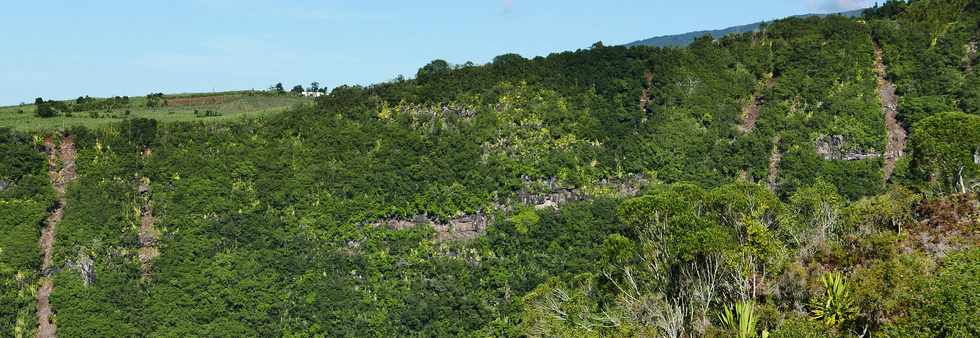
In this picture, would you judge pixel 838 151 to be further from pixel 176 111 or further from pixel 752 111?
pixel 176 111

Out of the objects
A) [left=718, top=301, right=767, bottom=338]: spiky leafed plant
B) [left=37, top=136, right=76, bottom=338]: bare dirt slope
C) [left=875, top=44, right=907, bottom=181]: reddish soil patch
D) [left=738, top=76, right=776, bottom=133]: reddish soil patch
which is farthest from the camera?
[left=738, top=76, right=776, bottom=133]: reddish soil patch

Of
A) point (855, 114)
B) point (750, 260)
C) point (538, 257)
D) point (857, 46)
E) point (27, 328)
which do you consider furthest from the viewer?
point (857, 46)

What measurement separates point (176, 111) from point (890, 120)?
266ft

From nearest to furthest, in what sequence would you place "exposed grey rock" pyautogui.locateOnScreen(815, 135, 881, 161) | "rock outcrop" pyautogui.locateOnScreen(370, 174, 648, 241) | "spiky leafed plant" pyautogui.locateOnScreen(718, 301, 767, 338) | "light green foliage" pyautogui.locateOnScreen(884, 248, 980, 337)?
"light green foliage" pyautogui.locateOnScreen(884, 248, 980, 337) < "spiky leafed plant" pyautogui.locateOnScreen(718, 301, 767, 338) < "rock outcrop" pyautogui.locateOnScreen(370, 174, 648, 241) < "exposed grey rock" pyautogui.locateOnScreen(815, 135, 881, 161)

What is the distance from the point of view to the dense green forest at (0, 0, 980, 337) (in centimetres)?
8256

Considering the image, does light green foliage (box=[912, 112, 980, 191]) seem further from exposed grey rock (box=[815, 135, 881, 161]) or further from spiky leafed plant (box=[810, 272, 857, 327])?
exposed grey rock (box=[815, 135, 881, 161])

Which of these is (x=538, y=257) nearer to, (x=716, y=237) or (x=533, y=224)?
(x=533, y=224)

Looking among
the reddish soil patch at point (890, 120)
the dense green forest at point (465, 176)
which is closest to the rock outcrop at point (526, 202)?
the dense green forest at point (465, 176)

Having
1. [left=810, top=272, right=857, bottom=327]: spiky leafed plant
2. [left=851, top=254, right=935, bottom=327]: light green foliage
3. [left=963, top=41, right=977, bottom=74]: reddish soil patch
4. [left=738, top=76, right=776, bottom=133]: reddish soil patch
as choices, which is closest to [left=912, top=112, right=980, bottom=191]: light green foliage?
[left=851, top=254, right=935, bottom=327]: light green foliage

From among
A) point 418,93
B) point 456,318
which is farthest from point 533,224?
point 418,93

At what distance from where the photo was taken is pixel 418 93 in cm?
10506

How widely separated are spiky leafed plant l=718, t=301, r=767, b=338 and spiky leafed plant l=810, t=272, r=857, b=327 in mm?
2680

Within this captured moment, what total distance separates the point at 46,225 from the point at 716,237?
66.2m

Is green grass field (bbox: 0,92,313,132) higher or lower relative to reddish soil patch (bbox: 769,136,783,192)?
higher
